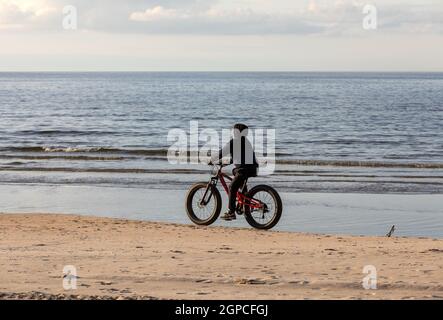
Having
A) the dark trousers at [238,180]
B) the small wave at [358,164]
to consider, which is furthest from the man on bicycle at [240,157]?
the small wave at [358,164]

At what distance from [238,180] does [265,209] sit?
→ 0.74m

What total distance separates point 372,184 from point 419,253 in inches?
463

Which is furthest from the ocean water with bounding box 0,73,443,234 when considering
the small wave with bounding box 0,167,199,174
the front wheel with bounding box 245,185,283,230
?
the front wheel with bounding box 245,185,283,230

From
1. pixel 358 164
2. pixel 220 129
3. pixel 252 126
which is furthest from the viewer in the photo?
pixel 252 126

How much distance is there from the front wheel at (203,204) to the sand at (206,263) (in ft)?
1.27

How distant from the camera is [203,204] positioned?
13969 millimetres

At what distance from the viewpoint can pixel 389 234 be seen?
1317 cm

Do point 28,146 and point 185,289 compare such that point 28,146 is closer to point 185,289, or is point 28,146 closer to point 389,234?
point 389,234

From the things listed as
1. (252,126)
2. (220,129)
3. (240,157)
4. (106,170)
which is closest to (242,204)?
(240,157)

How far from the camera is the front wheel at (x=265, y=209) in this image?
13.3 m

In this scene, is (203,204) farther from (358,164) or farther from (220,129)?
(220,129)

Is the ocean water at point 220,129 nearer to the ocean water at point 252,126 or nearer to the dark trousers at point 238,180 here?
the ocean water at point 252,126
